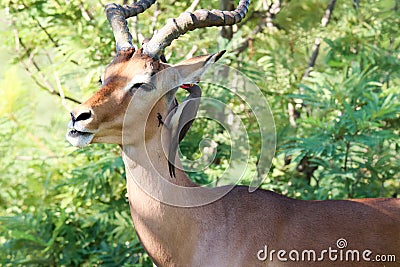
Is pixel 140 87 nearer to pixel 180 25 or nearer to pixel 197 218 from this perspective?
pixel 180 25

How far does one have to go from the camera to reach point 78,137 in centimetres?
450

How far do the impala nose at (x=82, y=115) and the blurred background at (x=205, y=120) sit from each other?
2.87 meters

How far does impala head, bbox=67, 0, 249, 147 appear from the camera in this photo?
4516 mm

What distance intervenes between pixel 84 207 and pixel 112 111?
417 cm

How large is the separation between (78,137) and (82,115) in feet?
0.48

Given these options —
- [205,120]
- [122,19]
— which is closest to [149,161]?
[122,19]

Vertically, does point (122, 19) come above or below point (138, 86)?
above

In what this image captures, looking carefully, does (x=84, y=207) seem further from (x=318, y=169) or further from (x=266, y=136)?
(x=318, y=169)

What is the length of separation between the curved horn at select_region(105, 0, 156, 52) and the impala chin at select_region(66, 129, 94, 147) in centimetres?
83

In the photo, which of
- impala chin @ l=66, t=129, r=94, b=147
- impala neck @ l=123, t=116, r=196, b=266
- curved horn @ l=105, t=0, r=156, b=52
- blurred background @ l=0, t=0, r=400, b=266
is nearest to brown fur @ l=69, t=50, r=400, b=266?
impala neck @ l=123, t=116, r=196, b=266

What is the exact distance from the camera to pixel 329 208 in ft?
16.8

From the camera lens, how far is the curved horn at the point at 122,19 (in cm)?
515

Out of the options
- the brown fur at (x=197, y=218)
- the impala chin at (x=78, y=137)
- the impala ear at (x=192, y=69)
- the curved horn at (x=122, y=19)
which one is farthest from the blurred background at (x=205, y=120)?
the impala chin at (x=78, y=137)

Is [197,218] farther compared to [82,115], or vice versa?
[197,218]
